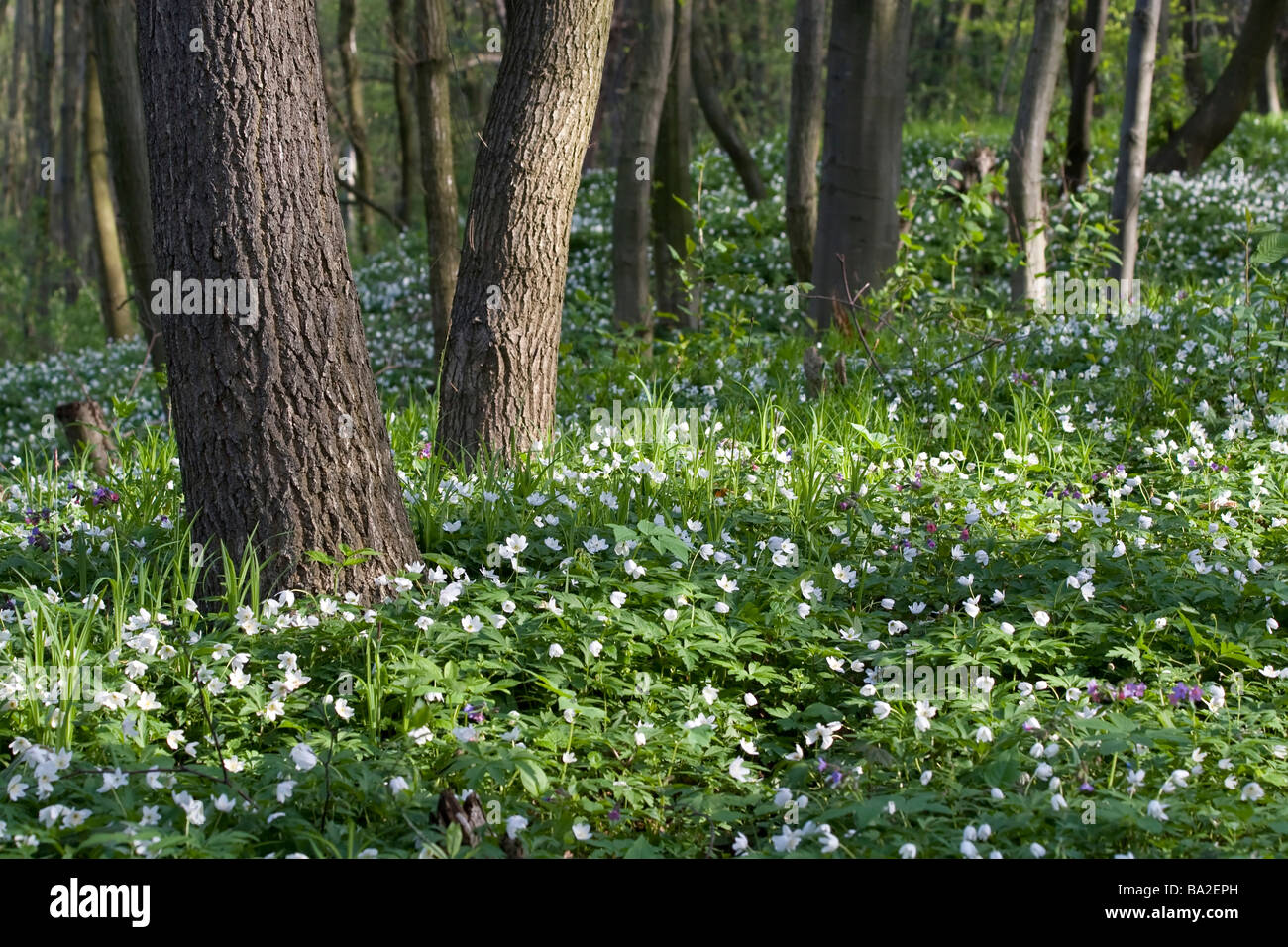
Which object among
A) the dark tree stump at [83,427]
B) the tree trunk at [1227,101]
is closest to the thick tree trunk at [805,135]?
the dark tree stump at [83,427]

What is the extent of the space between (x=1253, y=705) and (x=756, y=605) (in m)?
1.53

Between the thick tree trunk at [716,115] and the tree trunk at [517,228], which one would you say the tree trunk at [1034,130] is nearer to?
the tree trunk at [517,228]

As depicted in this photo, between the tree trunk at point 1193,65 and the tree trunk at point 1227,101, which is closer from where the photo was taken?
the tree trunk at point 1227,101

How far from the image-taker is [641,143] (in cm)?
916

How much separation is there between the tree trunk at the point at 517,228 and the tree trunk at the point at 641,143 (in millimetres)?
3571

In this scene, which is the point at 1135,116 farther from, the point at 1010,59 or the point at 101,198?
the point at 101,198

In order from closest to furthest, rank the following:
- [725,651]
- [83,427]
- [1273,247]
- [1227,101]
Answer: [725,651] < [1273,247] < [83,427] < [1227,101]

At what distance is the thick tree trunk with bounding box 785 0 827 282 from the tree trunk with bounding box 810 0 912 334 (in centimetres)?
152

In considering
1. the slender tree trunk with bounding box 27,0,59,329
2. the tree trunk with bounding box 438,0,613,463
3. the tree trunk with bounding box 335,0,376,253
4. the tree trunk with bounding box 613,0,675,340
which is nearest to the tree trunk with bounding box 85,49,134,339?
the tree trunk with bounding box 335,0,376,253

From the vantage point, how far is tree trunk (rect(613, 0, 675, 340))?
9.17m

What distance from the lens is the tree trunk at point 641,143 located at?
917 centimetres

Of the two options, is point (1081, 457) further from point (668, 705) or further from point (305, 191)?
point (305, 191)

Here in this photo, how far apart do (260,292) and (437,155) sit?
5340 mm

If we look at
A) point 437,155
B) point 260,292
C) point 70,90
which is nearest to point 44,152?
A: point 70,90
